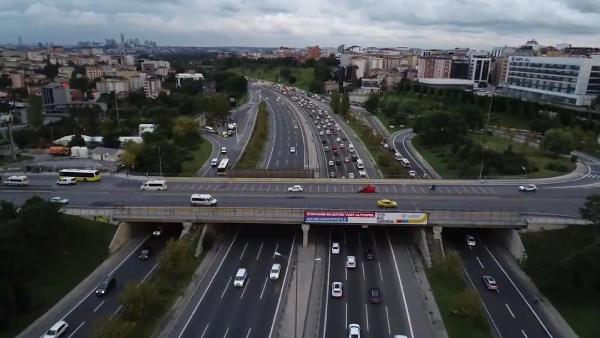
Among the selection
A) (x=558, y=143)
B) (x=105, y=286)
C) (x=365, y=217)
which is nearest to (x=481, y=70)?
(x=558, y=143)

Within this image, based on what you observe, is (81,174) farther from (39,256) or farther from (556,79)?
(556,79)

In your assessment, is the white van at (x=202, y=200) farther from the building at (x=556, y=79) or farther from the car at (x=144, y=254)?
the building at (x=556, y=79)

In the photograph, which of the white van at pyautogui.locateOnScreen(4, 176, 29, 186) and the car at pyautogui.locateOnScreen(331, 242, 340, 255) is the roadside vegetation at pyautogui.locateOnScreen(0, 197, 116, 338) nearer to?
the white van at pyautogui.locateOnScreen(4, 176, 29, 186)

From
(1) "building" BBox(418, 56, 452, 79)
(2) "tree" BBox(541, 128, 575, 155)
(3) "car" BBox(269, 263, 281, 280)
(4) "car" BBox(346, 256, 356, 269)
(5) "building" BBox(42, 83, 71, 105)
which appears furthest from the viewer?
(1) "building" BBox(418, 56, 452, 79)

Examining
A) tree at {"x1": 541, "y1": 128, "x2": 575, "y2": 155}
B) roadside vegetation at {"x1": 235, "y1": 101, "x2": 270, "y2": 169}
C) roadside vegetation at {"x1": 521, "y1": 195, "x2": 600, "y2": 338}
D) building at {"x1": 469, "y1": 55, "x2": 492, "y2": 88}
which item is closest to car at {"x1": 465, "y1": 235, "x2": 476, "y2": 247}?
roadside vegetation at {"x1": 521, "y1": 195, "x2": 600, "y2": 338}

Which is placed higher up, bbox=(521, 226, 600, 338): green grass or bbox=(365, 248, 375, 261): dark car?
bbox=(521, 226, 600, 338): green grass

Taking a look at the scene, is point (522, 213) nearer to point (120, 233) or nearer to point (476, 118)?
point (120, 233)

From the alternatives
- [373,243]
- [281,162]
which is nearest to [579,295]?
[373,243]
